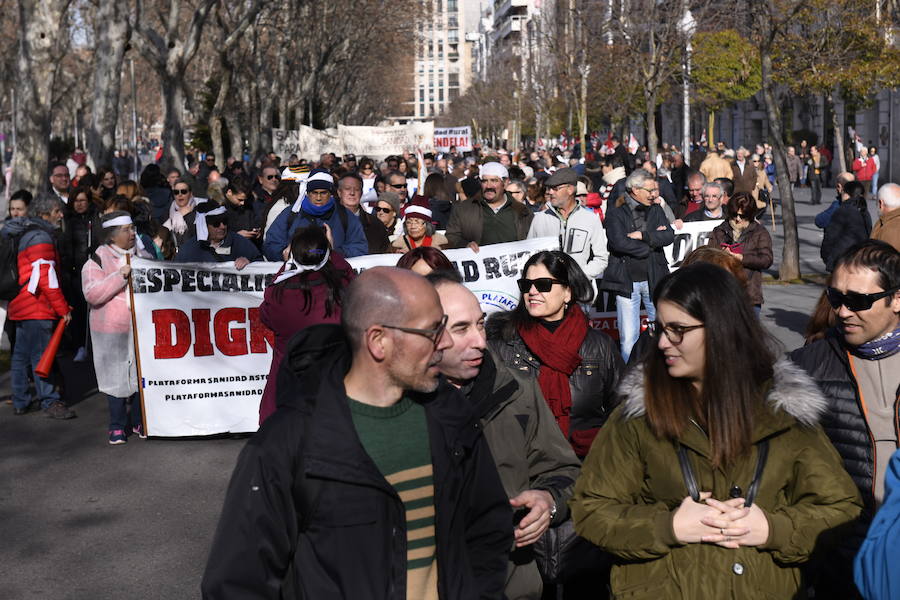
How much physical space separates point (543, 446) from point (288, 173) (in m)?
11.0

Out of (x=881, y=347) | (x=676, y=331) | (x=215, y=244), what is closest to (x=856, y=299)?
(x=881, y=347)

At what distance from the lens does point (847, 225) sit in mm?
12078

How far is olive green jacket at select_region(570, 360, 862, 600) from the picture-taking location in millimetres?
3244

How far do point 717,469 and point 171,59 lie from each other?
84.1 feet

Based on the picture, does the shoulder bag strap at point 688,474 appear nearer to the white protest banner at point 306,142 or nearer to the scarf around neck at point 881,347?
the scarf around neck at point 881,347

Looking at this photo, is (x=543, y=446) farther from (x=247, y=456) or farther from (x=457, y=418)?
(x=247, y=456)

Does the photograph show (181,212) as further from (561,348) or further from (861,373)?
(861,373)

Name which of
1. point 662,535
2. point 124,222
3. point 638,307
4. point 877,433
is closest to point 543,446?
point 662,535

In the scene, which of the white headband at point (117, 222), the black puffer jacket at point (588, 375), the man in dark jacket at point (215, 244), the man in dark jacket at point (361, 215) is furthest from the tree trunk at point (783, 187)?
the black puffer jacket at point (588, 375)

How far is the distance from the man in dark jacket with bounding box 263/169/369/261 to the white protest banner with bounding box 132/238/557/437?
398mm

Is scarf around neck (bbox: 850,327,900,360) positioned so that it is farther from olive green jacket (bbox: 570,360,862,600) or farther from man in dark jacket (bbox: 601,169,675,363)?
man in dark jacket (bbox: 601,169,675,363)

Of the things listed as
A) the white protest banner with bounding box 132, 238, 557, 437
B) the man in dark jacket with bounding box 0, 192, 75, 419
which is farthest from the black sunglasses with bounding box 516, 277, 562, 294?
the man in dark jacket with bounding box 0, 192, 75, 419

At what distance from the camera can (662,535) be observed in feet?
10.7

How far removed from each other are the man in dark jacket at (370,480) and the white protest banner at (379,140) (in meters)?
38.0
